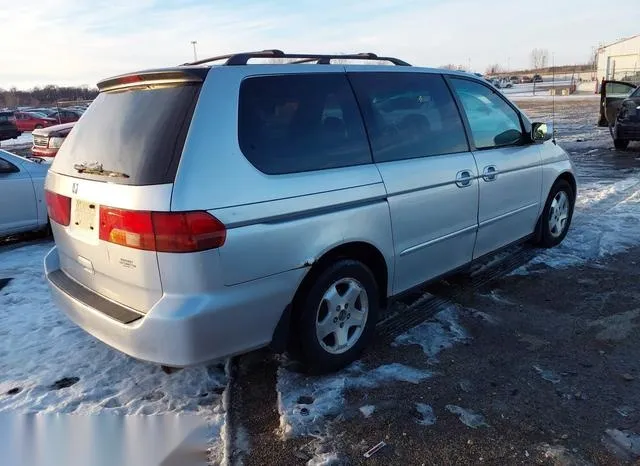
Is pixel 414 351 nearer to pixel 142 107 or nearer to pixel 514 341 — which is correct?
pixel 514 341

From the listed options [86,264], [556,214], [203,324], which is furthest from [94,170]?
[556,214]

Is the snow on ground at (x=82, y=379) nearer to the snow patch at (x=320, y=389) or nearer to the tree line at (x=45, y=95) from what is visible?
the snow patch at (x=320, y=389)

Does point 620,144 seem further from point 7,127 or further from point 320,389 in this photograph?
point 7,127

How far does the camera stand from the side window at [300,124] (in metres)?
2.89

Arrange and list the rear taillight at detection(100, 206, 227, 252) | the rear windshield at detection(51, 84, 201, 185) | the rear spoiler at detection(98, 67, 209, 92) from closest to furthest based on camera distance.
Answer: the rear taillight at detection(100, 206, 227, 252) → the rear windshield at detection(51, 84, 201, 185) → the rear spoiler at detection(98, 67, 209, 92)

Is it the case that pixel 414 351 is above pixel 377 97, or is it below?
below

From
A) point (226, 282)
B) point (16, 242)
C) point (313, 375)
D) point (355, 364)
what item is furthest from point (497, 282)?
point (16, 242)

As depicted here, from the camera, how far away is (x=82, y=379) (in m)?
Answer: 3.36

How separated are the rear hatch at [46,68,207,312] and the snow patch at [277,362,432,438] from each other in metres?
0.96

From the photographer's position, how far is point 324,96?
131 inches

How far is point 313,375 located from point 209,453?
2.76 feet

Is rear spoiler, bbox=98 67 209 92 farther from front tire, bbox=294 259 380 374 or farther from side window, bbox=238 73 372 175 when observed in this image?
front tire, bbox=294 259 380 374

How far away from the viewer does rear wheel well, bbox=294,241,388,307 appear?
10.3ft

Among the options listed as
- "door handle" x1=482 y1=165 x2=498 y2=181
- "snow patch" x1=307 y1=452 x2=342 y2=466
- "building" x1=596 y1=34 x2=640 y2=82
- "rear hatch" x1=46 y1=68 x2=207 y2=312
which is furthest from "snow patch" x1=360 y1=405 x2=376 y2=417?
"building" x1=596 y1=34 x2=640 y2=82
